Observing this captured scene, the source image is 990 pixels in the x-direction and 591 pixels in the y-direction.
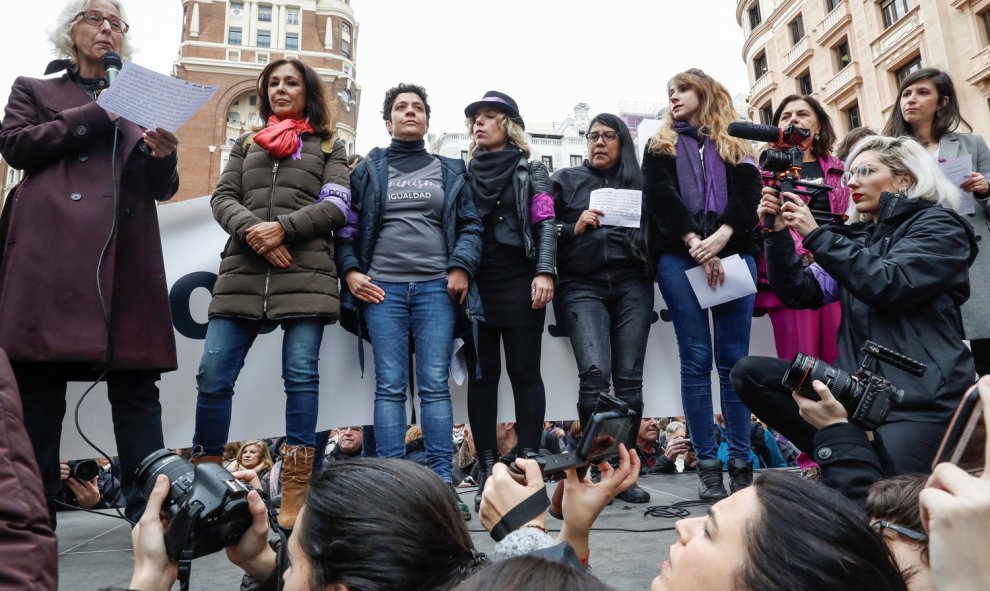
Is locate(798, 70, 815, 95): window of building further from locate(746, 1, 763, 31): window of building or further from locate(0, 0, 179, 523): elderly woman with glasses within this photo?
locate(0, 0, 179, 523): elderly woman with glasses

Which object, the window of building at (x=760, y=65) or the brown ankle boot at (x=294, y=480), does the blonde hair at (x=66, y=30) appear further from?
the window of building at (x=760, y=65)

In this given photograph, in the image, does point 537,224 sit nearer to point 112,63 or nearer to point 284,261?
point 284,261

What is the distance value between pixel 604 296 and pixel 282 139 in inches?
67.8

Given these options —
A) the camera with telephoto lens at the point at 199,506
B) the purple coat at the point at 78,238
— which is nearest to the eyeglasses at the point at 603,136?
the purple coat at the point at 78,238

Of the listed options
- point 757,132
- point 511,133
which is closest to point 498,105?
point 511,133

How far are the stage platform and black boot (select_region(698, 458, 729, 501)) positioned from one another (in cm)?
9

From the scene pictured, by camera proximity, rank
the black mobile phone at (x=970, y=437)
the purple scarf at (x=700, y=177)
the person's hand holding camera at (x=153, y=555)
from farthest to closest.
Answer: the purple scarf at (x=700, y=177) → the person's hand holding camera at (x=153, y=555) → the black mobile phone at (x=970, y=437)

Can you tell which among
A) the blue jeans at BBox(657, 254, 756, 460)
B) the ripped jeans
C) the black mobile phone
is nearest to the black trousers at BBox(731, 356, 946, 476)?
the blue jeans at BBox(657, 254, 756, 460)

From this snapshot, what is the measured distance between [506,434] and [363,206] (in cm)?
373

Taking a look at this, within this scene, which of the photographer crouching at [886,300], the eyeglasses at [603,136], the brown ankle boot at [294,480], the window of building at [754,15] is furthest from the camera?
the window of building at [754,15]

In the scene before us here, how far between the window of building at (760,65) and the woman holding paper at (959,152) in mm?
25146

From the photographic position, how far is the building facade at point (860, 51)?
17.8 metres

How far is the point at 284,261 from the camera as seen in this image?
293cm

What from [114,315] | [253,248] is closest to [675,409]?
[253,248]
